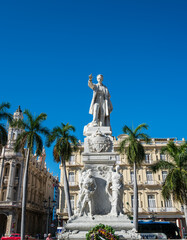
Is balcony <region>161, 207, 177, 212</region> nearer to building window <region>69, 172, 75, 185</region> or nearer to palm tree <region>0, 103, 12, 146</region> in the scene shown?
building window <region>69, 172, 75, 185</region>

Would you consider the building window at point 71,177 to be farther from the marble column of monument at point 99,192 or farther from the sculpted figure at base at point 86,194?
the sculpted figure at base at point 86,194

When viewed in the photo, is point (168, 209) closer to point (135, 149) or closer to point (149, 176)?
point (149, 176)

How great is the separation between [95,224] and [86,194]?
79cm

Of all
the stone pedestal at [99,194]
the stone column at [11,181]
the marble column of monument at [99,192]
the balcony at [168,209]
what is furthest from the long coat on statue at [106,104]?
the stone column at [11,181]

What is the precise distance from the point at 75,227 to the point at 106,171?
5.93 ft

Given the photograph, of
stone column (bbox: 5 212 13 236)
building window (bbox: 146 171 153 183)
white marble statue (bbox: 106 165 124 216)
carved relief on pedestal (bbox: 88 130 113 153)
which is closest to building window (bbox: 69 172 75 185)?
stone column (bbox: 5 212 13 236)

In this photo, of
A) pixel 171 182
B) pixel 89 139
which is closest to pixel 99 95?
pixel 89 139

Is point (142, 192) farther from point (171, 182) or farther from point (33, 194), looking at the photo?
point (33, 194)

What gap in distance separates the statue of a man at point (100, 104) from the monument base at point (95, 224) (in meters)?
3.24

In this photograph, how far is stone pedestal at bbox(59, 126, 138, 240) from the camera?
5.83 metres

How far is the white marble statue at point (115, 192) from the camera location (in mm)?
6215

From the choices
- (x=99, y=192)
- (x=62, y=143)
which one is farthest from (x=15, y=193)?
(x=99, y=192)

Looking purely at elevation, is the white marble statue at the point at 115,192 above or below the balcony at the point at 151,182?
A: below

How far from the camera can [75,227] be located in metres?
5.86
